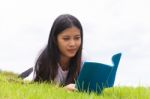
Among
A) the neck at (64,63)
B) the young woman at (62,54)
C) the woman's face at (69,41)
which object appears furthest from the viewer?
the neck at (64,63)

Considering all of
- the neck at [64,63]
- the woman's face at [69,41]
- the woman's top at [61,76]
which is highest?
the woman's face at [69,41]

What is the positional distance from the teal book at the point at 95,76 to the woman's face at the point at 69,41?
0.61 metres

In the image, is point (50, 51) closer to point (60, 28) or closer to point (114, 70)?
point (60, 28)

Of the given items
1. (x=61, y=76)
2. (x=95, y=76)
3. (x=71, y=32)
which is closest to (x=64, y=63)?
(x=61, y=76)

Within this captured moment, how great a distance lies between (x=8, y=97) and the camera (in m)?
3.60

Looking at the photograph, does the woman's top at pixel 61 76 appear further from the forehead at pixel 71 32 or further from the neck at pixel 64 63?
the forehead at pixel 71 32

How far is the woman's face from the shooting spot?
17.3 feet

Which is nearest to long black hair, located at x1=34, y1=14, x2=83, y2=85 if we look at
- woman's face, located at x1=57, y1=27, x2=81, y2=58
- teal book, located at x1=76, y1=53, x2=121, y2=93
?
woman's face, located at x1=57, y1=27, x2=81, y2=58

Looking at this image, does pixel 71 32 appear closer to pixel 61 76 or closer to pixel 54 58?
pixel 54 58

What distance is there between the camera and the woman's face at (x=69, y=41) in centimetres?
529

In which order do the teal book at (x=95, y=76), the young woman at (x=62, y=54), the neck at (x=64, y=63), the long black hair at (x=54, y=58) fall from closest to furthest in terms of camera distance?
the teal book at (x=95, y=76), the young woman at (x=62, y=54), the long black hair at (x=54, y=58), the neck at (x=64, y=63)

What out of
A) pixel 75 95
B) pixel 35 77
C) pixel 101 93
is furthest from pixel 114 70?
pixel 35 77

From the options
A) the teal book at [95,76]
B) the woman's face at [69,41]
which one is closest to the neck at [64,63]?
the woman's face at [69,41]

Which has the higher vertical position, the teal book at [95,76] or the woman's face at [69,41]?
the woman's face at [69,41]
